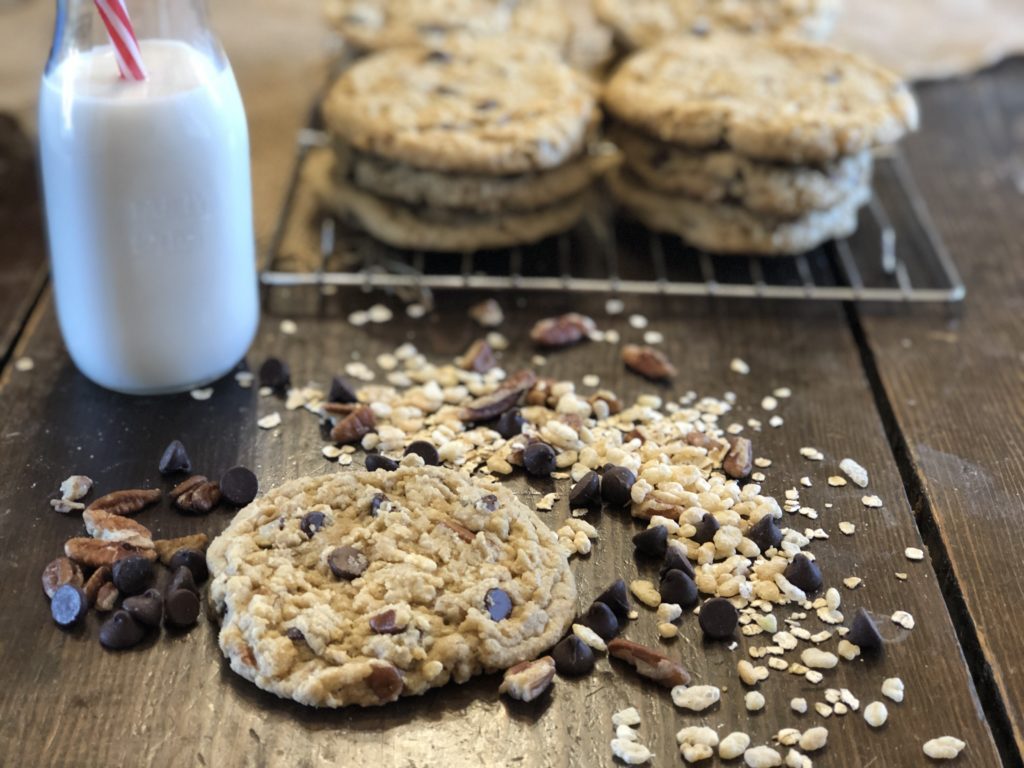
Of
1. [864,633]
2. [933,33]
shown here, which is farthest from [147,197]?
[933,33]

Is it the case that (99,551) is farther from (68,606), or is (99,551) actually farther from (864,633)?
(864,633)

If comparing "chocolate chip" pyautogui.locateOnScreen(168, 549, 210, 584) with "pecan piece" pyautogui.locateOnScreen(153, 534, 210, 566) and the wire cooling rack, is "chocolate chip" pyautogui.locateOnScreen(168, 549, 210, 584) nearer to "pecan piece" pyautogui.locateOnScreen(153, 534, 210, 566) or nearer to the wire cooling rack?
"pecan piece" pyautogui.locateOnScreen(153, 534, 210, 566)

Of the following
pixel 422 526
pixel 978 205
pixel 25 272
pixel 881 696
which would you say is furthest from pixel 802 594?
pixel 25 272

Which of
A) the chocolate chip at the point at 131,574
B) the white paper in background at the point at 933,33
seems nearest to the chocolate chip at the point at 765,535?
the chocolate chip at the point at 131,574

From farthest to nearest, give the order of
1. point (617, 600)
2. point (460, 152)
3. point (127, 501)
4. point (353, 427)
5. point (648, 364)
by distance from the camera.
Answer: point (460, 152) → point (648, 364) → point (353, 427) → point (127, 501) → point (617, 600)

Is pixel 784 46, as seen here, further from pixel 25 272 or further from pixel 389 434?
pixel 25 272

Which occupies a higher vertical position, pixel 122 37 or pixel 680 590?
pixel 122 37

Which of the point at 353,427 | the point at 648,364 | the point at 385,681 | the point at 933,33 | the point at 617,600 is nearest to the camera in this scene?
the point at 385,681
